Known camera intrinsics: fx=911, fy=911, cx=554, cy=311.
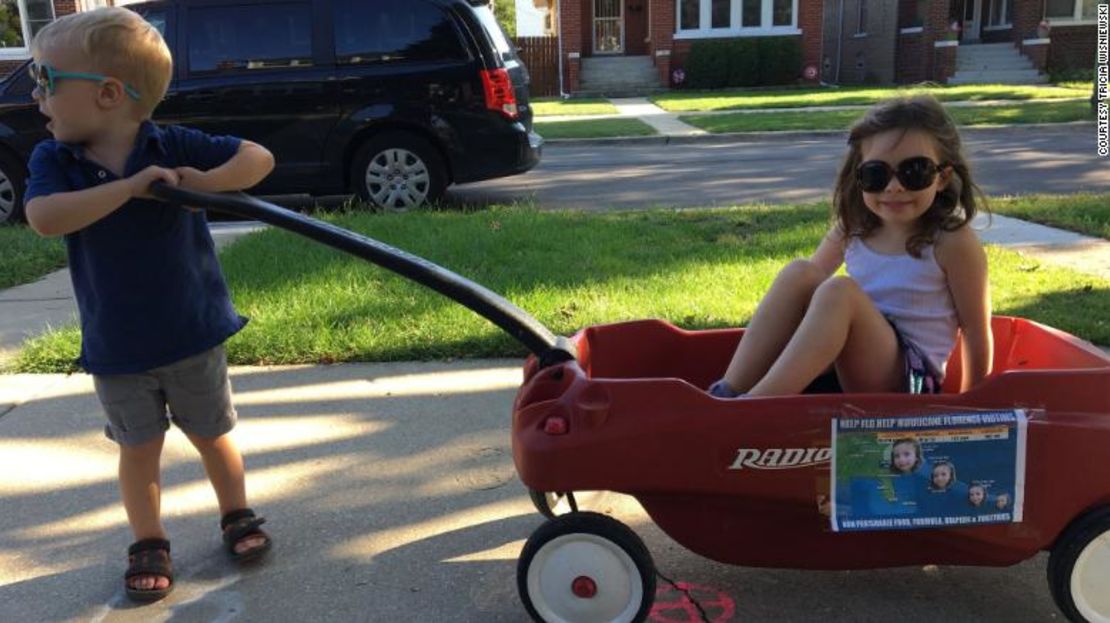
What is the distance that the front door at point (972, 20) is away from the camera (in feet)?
87.9

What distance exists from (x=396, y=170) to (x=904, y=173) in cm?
607

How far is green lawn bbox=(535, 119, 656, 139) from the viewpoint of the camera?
47.7ft

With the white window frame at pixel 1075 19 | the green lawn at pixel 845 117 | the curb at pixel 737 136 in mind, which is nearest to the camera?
the curb at pixel 737 136

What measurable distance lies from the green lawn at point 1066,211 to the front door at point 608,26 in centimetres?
2268

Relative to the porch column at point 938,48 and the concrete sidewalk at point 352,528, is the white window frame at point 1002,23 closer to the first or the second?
the porch column at point 938,48

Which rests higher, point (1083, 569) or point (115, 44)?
point (115, 44)

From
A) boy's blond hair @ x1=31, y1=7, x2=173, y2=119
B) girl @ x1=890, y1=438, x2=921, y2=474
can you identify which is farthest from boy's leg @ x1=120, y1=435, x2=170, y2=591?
girl @ x1=890, y1=438, x2=921, y2=474

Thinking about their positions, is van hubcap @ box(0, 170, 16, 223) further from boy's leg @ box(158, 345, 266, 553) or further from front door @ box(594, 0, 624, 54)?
front door @ box(594, 0, 624, 54)

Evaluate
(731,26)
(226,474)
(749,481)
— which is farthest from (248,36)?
(731,26)

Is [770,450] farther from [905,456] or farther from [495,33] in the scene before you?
[495,33]

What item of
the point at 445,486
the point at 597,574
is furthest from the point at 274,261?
the point at 597,574

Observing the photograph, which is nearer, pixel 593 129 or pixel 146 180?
pixel 146 180

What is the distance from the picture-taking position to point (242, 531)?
2523 millimetres

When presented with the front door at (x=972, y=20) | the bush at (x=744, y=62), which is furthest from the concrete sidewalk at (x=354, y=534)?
the front door at (x=972, y=20)
